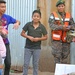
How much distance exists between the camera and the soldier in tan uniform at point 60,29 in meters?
6.45

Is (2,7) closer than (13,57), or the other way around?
(2,7)

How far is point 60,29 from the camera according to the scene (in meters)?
6.43

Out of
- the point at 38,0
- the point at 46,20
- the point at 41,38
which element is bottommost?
the point at 41,38

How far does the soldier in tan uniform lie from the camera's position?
21.2 feet

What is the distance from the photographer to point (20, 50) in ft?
25.3

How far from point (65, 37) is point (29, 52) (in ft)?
3.17

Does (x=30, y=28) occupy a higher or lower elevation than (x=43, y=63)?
higher

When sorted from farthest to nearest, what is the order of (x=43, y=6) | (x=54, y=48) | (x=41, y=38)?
(x=43, y=6) < (x=54, y=48) < (x=41, y=38)

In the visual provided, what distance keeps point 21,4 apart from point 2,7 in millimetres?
1855

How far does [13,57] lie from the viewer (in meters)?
7.75

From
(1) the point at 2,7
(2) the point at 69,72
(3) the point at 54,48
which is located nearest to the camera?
(2) the point at 69,72

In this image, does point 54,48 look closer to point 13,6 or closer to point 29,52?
point 29,52

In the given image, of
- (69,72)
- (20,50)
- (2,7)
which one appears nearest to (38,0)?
(20,50)

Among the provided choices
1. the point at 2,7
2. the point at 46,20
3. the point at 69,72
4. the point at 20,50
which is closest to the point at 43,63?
the point at 20,50
